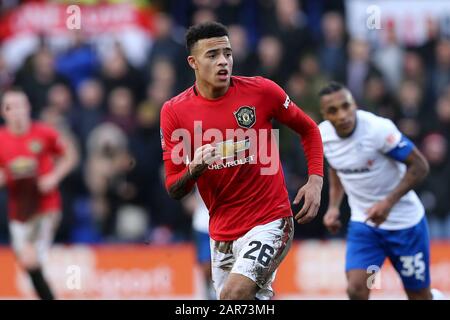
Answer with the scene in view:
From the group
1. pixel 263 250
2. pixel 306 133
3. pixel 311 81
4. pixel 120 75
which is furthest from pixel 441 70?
pixel 263 250

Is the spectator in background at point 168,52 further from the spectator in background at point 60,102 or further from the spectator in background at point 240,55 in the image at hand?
the spectator in background at point 60,102

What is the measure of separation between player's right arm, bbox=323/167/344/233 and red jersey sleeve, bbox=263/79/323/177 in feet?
5.71

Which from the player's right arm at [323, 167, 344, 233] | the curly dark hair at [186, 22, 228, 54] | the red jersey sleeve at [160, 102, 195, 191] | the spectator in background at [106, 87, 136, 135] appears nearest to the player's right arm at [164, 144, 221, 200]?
the red jersey sleeve at [160, 102, 195, 191]

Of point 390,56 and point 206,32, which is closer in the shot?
point 206,32

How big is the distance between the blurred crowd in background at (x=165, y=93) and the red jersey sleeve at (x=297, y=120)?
19.6 ft

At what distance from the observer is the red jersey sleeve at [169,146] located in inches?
287

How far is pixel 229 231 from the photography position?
7484mm

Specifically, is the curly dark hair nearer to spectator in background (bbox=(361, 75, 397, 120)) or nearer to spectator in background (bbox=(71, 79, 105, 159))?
spectator in background (bbox=(361, 75, 397, 120))

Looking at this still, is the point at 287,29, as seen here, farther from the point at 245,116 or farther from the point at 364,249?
the point at 245,116

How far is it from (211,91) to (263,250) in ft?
4.04

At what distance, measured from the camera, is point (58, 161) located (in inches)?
516

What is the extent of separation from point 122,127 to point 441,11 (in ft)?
16.5
